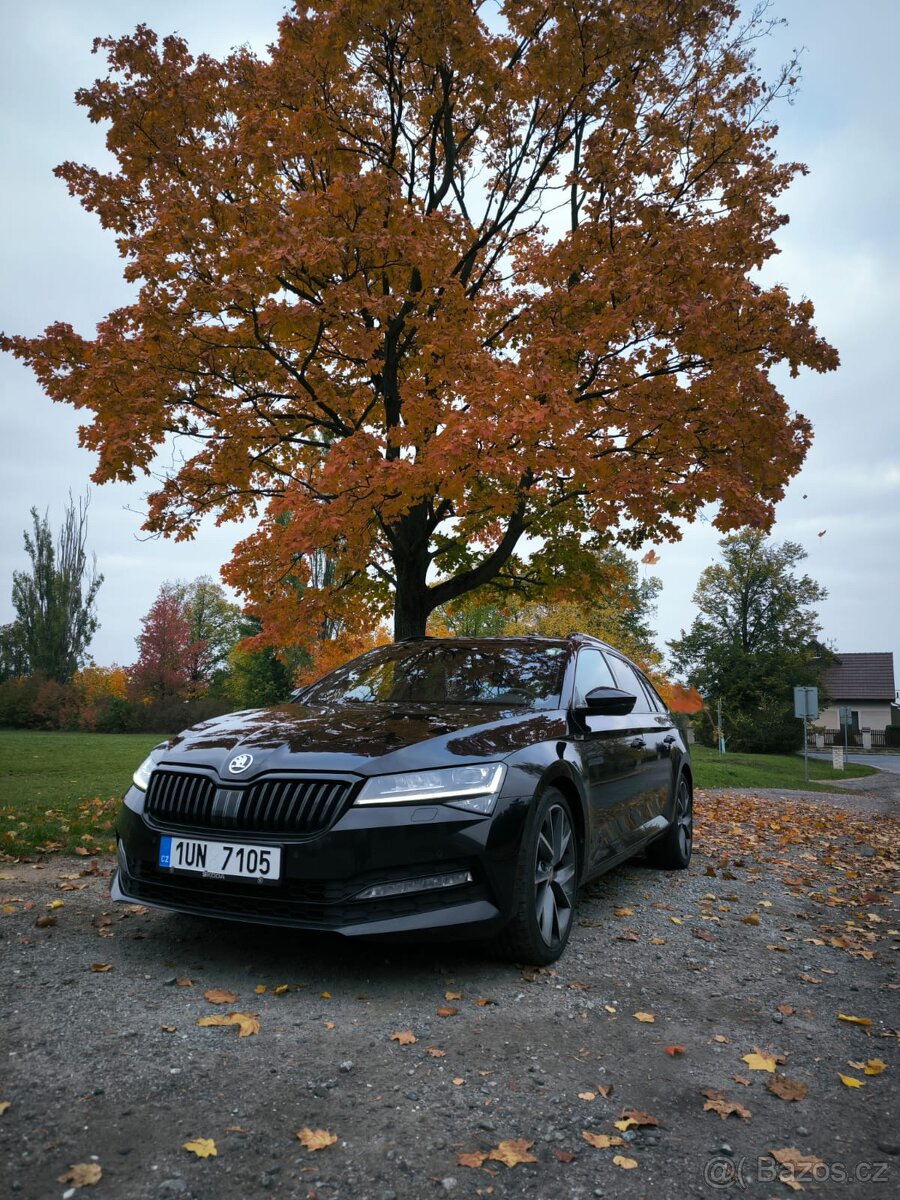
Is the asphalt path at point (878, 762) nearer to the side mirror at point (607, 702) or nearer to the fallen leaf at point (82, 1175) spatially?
the side mirror at point (607, 702)

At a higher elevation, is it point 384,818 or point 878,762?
point 384,818

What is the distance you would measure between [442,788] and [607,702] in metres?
1.36

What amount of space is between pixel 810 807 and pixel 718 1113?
12.9 m

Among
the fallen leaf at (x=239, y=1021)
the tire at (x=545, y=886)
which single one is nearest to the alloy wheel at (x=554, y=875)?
the tire at (x=545, y=886)

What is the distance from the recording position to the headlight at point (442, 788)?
3.30 metres

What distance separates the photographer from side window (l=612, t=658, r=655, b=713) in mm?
5822

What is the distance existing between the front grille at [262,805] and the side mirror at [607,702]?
1.55 m

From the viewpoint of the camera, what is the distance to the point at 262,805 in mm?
3355

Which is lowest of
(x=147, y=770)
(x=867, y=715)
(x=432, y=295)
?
(x=867, y=715)

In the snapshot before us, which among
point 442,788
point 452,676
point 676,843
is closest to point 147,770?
point 442,788

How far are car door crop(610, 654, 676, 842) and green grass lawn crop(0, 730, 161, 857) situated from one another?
3923 mm

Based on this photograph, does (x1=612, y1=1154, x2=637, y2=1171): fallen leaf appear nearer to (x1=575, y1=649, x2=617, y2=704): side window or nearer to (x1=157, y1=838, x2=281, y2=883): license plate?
(x1=157, y1=838, x2=281, y2=883): license plate

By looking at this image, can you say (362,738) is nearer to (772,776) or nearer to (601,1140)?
(601,1140)

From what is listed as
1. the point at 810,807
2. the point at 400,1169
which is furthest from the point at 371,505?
the point at 810,807
